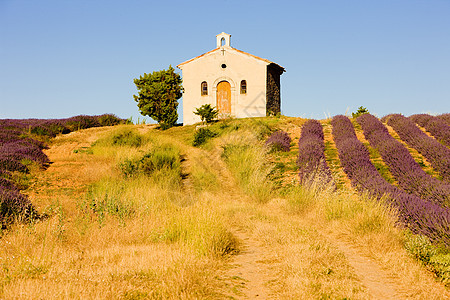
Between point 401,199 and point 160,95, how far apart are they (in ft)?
68.1

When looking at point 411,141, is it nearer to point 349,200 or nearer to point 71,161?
point 349,200

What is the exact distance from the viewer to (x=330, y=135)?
16797mm

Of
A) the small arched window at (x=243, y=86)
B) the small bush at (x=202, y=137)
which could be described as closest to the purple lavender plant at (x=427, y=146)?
the small bush at (x=202, y=137)

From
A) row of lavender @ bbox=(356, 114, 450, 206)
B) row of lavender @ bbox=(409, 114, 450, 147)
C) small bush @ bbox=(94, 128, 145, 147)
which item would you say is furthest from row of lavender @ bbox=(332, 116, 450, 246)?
small bush @ bbox=(94, 128, 145, 147)

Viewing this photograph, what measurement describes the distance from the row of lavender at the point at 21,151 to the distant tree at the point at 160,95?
12.6 ft

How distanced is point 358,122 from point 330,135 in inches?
107

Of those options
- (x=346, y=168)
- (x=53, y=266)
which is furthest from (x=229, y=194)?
(x=53, y=266)

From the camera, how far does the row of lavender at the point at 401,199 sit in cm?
572

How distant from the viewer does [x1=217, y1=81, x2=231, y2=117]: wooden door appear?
85.5 feet

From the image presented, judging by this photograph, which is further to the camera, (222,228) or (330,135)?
(330,135)

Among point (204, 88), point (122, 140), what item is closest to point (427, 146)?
point (122, 140)

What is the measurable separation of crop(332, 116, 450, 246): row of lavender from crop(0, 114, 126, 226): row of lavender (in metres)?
6.67

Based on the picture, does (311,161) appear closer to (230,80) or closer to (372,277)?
(372,277)

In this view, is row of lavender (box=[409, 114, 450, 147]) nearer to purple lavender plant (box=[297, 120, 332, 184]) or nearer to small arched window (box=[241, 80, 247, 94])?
purple lavender plant (box=[297, 120, 332, 184])
